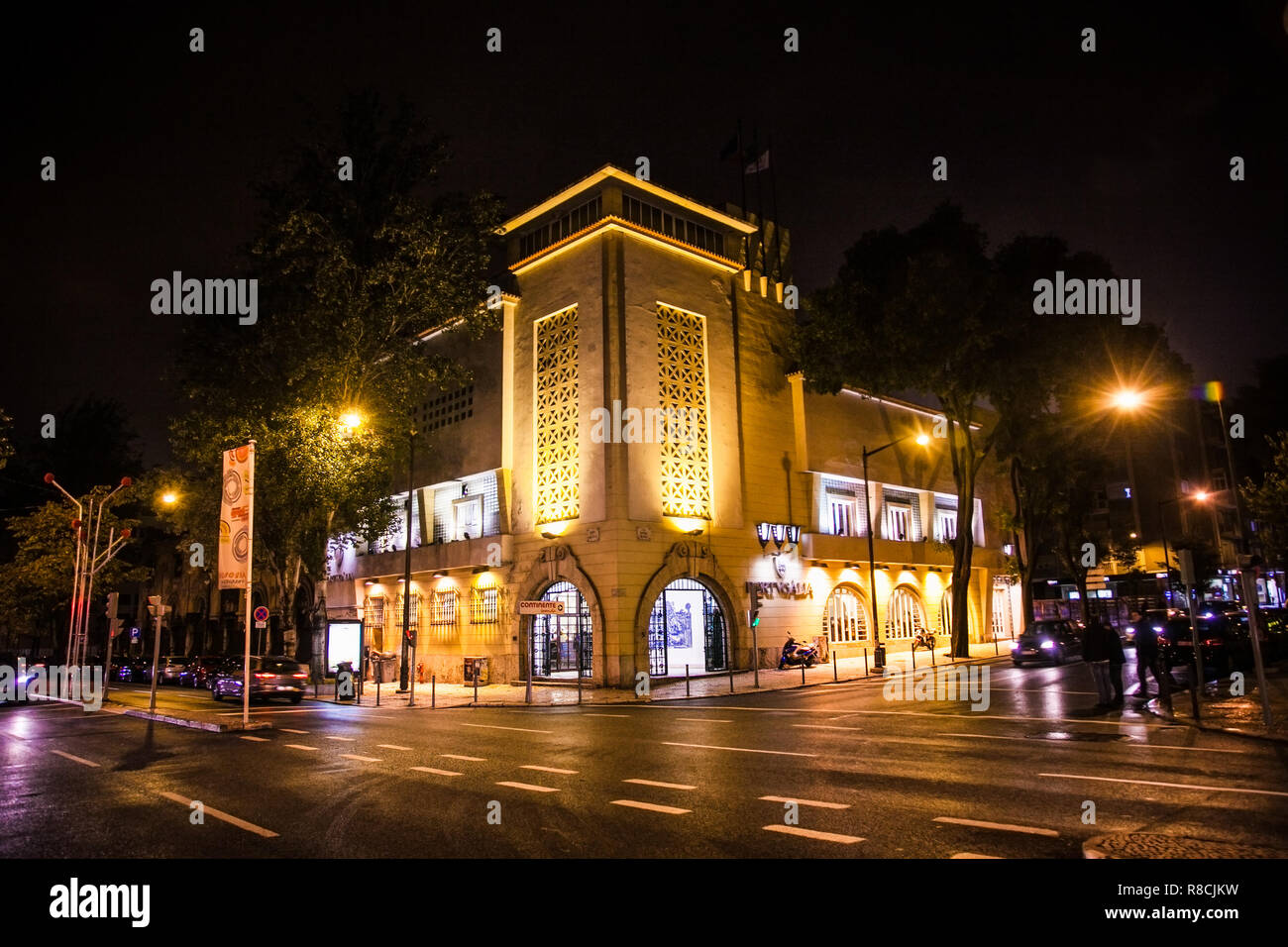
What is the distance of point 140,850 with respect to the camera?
22.3 feet

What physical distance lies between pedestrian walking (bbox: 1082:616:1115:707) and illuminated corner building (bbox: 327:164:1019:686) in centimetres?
1615

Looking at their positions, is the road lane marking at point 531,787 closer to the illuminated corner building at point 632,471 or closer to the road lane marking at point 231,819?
the road lane marking at point 231,819

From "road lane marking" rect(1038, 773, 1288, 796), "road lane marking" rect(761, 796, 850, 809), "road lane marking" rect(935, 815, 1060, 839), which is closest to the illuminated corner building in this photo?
"road lane marking" rect(761, 796, 850, 809)

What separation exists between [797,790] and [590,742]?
5624 mm

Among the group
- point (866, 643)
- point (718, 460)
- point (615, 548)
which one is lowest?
point (866, 643)

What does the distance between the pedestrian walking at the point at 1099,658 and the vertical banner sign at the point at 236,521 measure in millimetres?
18440

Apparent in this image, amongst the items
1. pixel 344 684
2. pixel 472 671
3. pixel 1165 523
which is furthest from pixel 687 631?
pixel 1165 523

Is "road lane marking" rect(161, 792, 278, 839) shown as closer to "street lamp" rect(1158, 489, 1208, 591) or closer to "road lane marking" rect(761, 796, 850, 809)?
"road lane marking" rect(761, 796, 850, 809)

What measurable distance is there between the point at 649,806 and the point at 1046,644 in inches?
1105

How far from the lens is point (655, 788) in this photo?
928 cm

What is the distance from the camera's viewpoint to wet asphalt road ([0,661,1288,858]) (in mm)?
6836

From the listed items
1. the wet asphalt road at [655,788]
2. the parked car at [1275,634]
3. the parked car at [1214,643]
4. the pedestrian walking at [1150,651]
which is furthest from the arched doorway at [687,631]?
the parked car at [1275,634]
